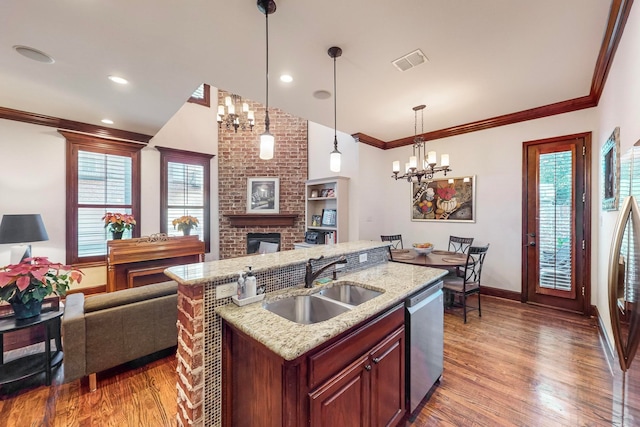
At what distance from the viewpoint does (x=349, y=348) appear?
50.2 inches

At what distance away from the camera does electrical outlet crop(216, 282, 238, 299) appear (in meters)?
1.44

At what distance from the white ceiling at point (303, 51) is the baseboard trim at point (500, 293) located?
273 cm

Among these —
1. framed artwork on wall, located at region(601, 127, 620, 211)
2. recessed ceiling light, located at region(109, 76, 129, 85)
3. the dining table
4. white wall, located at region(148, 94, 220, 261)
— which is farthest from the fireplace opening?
framed artwork on wall, located at region(601, 127, 620, 211)

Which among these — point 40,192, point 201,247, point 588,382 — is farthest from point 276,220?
point 588,382

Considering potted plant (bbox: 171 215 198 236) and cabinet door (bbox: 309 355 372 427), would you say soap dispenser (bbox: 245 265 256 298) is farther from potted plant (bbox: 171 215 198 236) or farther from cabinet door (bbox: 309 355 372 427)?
potted plant (bbox: 171 215 198 236)

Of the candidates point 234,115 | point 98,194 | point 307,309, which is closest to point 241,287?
point 307,309

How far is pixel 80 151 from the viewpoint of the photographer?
4.17 m

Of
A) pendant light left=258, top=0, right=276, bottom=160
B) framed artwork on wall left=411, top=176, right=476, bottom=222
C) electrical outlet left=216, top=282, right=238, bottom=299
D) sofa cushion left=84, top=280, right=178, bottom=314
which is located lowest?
sofa cushion left=84, top=280, right=178, bottom=314

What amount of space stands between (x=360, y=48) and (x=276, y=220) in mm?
3928

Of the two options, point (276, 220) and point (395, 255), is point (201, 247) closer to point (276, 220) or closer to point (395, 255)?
point (276, 220)

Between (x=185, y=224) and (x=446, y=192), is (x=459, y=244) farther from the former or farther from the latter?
(x=185, y=224)

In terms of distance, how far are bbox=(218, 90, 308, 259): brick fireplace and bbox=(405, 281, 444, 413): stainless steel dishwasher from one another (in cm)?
381

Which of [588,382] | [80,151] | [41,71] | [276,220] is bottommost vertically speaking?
[588,382]

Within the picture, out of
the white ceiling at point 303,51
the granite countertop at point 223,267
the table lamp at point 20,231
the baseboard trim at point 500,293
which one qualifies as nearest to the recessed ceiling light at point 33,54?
the white ceiling at point 303,51
